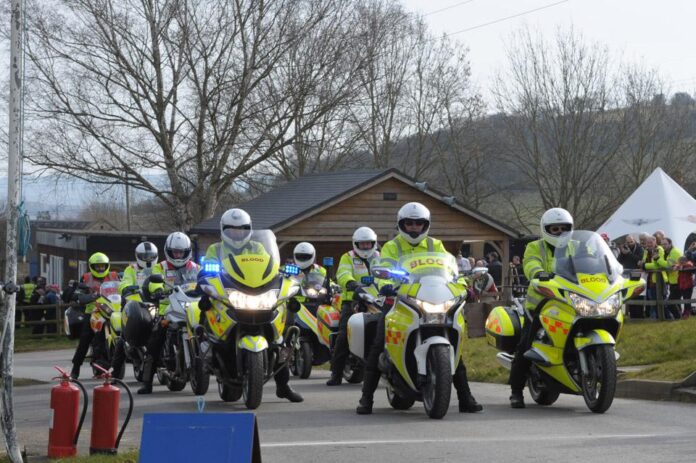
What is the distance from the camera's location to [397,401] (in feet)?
44.0

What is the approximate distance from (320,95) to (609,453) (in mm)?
35921

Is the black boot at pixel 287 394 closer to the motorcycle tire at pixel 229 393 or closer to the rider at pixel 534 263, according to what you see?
the motorcycle tire at pixel 229 393

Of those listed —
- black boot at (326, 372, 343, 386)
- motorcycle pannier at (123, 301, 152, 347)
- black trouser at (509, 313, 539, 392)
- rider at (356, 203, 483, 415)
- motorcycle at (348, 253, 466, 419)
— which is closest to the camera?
motorcycle at (348, 253, 466, 419)

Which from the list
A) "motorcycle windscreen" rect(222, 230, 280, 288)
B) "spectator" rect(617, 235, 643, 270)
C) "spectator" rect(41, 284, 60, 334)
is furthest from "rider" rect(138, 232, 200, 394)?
"spectator" rect(41, 284, 60, 334)

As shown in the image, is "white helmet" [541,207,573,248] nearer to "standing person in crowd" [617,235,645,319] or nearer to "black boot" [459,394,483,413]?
"black boot" [459,394,483,413]

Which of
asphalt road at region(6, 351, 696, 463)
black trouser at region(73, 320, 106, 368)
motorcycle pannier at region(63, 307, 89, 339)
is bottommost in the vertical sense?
asphalt road at region(6, 351, 696, 463)

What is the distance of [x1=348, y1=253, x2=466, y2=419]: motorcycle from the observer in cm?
1208

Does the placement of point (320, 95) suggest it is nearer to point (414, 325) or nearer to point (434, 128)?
point (434, 128)

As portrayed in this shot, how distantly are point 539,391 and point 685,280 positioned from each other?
10158 millimetres

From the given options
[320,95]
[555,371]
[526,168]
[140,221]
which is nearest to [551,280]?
[555,371]

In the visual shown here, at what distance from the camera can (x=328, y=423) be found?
12336 millimetres

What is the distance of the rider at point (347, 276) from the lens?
1678 centimetres

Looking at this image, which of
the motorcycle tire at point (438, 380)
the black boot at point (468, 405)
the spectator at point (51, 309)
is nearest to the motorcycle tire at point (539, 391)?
the black boot at point (468, 405)

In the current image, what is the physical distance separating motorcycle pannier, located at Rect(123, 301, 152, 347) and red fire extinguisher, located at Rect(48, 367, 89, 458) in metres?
6.35
